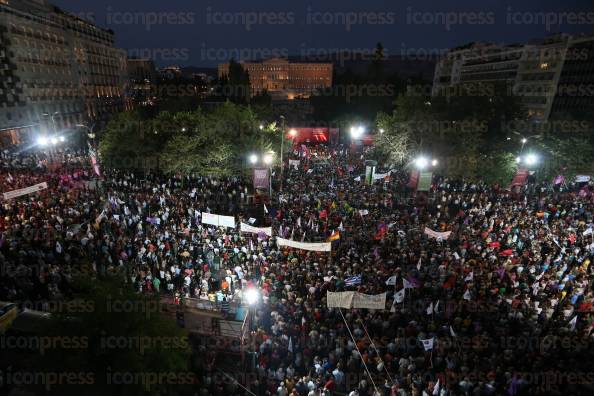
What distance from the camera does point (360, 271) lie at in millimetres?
15086

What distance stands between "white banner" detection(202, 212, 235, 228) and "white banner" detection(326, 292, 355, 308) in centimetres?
725

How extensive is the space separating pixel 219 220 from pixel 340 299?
8073mm

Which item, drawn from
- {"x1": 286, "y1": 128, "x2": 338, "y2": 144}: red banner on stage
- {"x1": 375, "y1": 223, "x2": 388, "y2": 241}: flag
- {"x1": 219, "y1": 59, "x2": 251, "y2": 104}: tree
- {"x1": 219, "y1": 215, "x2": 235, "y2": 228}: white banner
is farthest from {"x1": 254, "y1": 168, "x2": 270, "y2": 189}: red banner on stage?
{"x1": 219, "y1": 59, "x2": 251, "y2": 104}: tree

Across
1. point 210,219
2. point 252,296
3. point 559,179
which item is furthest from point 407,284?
point 559,179

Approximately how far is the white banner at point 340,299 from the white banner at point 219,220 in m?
7.25

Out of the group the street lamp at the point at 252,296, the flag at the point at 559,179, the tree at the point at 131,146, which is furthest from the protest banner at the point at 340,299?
the flag at the point at 559,179

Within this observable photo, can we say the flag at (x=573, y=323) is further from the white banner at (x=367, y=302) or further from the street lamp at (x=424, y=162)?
the street lamp at (x=424, y=162)

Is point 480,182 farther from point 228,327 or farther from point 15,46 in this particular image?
point 15,46

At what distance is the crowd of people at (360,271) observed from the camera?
10.8 m

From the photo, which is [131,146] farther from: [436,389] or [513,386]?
[513,386]

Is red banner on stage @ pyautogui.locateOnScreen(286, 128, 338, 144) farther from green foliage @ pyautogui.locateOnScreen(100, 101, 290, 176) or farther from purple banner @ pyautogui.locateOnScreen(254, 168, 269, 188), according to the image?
purple banner @ pyautogui.locateOnScreen(254, 168, 269, 188)

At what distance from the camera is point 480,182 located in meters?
28.5

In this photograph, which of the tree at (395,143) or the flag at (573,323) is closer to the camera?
the flag at (573,323)

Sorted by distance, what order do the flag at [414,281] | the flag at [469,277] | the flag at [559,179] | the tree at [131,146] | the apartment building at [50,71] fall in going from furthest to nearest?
the apartment building at [50,71], the tree at [131,146], the flag at [559,179], the flag at [469,277], the flag at [414,281]
